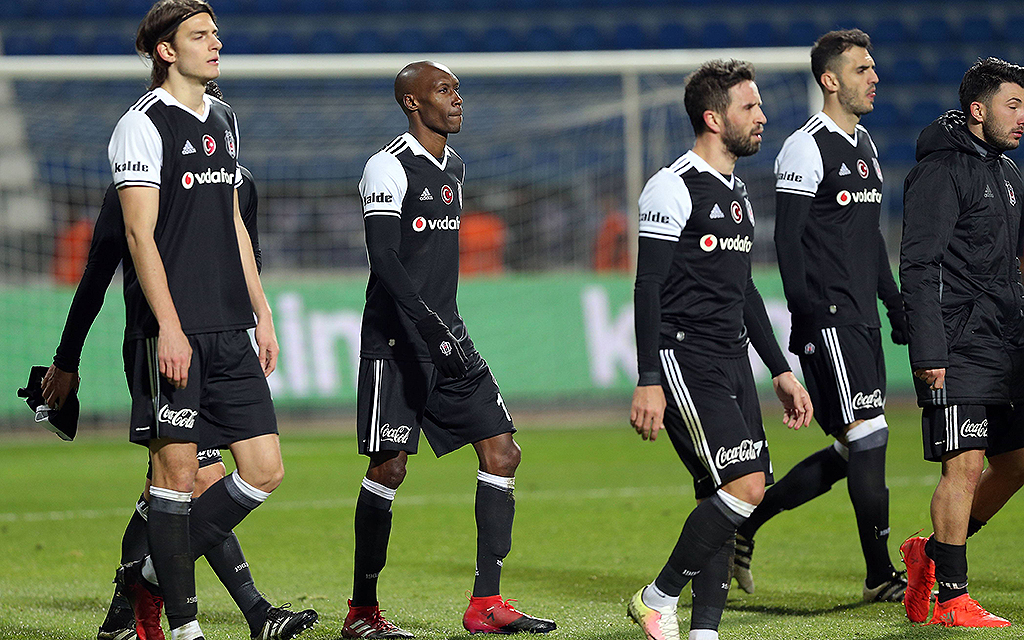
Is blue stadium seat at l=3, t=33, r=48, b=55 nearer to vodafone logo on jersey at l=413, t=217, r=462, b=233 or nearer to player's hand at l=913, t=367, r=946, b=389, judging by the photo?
vodafone logo on jersey at l=413, t=217, r=462, b=233

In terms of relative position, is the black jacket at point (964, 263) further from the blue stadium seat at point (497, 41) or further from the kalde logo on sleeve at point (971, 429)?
the blue stadium seat at point (497, 41)

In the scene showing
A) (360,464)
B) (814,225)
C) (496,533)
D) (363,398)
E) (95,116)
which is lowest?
(360,464)

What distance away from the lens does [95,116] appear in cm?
1442

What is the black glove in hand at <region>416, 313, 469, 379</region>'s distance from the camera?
4.35 metres

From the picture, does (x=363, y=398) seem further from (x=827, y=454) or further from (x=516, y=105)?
(x=516, y=105)

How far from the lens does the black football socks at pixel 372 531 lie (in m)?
4.68

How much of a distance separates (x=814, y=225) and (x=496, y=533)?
1.85m

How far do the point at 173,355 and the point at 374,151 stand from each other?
38.5ft

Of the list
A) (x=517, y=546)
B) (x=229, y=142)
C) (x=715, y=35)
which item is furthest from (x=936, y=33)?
(x=229, y=142)

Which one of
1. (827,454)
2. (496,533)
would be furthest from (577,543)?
(496,533)

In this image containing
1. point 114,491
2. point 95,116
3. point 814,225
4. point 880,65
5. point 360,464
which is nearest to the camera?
point 814,225

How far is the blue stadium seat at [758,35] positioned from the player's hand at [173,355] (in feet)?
54.4

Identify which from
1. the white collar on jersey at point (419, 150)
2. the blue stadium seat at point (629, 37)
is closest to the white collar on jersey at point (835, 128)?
the white collar on jersey at point (419, 150)

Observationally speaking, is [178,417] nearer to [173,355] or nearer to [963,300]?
[173,355]
